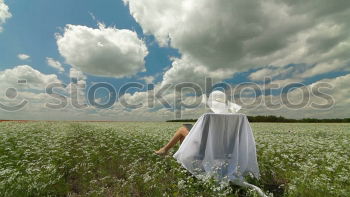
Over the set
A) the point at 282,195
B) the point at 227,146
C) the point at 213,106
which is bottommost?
the point at 282,195

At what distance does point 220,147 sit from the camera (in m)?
5.04

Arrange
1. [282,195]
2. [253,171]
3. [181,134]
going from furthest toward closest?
1. [181,134]
2. [253,171]
3. [282,195]

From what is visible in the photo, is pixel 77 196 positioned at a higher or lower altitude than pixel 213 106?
lower

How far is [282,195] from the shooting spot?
4.29 meters

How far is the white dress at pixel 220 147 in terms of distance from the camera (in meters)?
4.85

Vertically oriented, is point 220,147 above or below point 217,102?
below

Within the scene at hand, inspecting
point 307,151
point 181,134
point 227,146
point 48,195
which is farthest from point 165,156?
point 307,151

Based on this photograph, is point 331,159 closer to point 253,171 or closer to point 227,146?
point 253,171

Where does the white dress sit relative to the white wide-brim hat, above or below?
below

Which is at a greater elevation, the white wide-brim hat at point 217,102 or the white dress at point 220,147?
the white wide-brim hat at point 217,102

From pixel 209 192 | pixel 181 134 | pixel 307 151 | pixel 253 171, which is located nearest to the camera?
pixel 209 192

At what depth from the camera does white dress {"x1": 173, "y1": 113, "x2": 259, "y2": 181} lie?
15.9 feet

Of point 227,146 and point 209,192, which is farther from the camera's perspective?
point 227,146

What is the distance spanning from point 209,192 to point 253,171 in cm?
148
